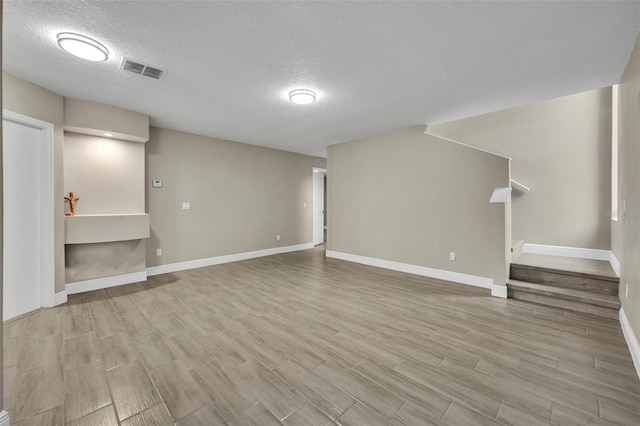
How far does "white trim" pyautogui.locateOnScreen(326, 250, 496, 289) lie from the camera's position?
392 centimetres

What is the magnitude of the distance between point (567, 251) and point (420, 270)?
7.91 ft

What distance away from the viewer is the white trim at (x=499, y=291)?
11.4ft

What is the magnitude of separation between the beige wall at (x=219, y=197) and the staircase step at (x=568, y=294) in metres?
4.79

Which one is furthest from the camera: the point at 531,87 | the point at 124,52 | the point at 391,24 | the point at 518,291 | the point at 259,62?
the point at 518,291

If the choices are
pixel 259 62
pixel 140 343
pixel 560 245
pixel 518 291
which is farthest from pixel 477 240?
pixel 140 343

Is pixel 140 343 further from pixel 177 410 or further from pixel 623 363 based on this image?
pixel 623 363

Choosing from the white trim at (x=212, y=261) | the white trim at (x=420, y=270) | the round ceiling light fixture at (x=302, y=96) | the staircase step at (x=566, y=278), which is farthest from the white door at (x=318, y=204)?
the staircase step at (x=566, y=278)

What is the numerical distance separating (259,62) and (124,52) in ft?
3.80

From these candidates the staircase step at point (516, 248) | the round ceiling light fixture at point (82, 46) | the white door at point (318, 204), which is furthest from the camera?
the white door at point (318, 204)

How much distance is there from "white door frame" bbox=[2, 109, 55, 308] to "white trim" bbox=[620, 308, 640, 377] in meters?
5.74

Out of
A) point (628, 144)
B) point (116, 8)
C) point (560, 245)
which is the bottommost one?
point (560, 245)

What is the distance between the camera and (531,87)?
2959 millimetres

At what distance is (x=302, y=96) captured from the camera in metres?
3.13

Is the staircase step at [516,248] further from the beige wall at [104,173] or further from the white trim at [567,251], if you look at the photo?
the beige wall at [104,173]
